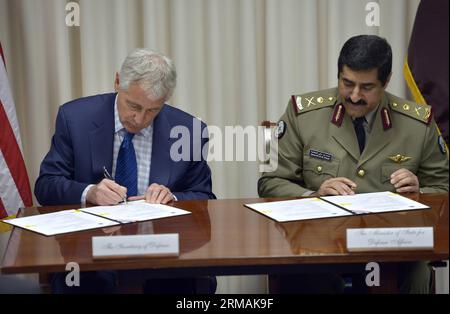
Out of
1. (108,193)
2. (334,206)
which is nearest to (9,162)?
(108,193)

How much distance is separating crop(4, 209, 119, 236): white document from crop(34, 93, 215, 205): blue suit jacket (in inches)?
13.7

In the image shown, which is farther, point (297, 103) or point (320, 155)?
point (297, 103)

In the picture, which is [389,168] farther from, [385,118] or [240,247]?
[240,247]

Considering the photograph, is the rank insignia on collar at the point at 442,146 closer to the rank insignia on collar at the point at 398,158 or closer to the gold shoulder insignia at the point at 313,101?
the rank insignia on collar at the point at 398,158

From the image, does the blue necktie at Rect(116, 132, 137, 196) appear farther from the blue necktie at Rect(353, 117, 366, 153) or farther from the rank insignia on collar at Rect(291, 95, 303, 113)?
the blue necktie at Rect(353, 117, 366, 153)

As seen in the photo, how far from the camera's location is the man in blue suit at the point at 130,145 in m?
2.95

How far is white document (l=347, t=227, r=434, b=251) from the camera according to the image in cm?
209

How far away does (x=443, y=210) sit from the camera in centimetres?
258

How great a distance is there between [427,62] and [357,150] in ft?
2.31

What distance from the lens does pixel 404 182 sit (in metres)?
2.90

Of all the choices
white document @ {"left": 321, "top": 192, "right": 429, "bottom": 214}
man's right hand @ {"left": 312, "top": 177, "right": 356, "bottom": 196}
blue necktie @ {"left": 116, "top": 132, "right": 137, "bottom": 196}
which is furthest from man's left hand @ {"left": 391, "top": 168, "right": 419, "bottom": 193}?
blue necktie @ {"left": 116, "top": 132, "right": 137, "bottom": 196}

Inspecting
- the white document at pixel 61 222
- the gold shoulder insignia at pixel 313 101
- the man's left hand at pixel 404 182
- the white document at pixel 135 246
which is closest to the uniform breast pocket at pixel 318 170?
the gold shoulder insignia at pixel 313 101

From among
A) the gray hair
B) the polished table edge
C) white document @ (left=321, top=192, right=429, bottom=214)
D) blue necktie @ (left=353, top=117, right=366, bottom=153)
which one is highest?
the gray hair
